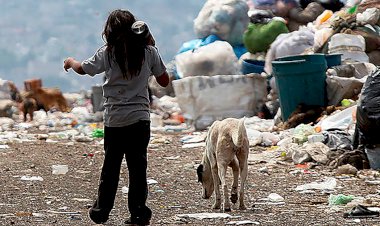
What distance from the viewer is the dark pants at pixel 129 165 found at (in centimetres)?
506

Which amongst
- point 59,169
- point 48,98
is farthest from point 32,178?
point 48,98

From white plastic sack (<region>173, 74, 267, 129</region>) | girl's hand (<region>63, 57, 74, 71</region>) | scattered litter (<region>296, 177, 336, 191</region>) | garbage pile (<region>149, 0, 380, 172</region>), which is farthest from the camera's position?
white plastic sack (<region>173, 74, 267, 129</region>)

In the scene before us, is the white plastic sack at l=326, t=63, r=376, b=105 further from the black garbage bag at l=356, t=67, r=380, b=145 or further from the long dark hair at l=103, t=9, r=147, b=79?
the long dark hair at l=103, t=9, r=147, b=79

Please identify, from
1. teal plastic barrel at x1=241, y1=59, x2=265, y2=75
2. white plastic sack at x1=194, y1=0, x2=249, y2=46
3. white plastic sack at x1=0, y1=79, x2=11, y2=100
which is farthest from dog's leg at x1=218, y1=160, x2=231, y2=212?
white plastic sack at x1=0, y1=79, x2=11, y2=100

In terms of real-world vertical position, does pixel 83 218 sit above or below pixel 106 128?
below

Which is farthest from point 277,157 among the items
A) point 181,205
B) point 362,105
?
point 181,205

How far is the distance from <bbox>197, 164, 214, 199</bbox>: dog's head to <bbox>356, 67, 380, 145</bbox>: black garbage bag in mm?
2421

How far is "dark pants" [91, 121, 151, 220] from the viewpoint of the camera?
5059mm

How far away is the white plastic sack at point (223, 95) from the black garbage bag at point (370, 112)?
5.47 meters

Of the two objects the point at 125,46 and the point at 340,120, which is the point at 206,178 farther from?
the point at 340,120

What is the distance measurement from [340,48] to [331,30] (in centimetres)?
49

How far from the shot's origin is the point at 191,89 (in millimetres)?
14211

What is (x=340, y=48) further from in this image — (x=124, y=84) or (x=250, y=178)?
(x=124, y=84)

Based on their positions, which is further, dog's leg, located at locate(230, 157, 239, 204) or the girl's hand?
dog's leg, located at locate(230, 157, 239, 204)
